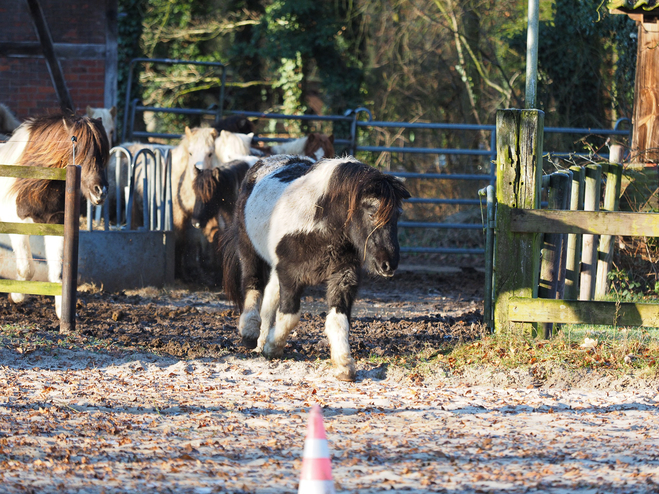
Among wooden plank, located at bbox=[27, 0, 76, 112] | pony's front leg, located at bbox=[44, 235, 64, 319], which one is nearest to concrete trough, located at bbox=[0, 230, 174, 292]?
pony's front leg, located at bbox=[44, 235, 64, 319]

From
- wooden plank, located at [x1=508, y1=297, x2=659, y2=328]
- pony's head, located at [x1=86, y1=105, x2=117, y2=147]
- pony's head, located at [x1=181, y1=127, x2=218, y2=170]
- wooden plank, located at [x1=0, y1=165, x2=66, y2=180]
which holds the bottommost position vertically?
wooden plank, located at [x1=508, y1=297, x2=659, y2=328]

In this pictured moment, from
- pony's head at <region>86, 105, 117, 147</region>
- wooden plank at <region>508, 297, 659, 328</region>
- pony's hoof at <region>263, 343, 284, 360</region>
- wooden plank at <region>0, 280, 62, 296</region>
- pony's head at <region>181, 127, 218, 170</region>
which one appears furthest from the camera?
pony's head at <region>86, 105, 117, 147</region>

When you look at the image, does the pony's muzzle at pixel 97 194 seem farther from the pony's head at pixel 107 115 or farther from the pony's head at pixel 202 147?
the pony's head at pixel 107 115

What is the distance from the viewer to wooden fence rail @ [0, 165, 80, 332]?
632 cm

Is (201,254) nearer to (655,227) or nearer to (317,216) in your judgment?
(317,216)

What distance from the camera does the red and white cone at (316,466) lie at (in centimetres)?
275

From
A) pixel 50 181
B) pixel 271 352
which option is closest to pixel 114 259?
pixel 50 181

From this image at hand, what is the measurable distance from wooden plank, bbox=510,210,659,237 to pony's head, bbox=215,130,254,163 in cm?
513

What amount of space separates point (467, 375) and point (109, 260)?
5180 millimetres

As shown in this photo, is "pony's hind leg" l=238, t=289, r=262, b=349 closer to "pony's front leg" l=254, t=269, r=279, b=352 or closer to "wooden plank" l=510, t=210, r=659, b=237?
"pony's front leg" l=254, t=269, r=279, b=352

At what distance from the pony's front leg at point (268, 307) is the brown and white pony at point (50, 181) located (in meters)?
2.00

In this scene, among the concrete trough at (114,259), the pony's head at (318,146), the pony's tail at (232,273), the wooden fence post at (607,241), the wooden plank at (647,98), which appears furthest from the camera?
the pony's head at (318,146)

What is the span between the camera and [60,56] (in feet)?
42.6

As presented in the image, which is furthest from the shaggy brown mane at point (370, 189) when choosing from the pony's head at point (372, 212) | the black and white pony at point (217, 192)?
the black and white pony at point (217, 192)
